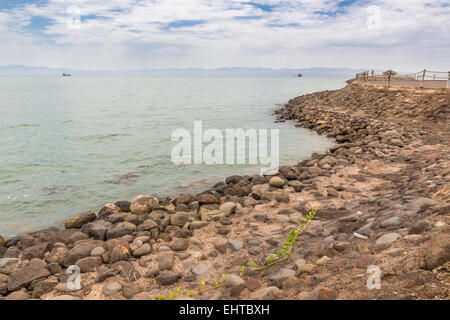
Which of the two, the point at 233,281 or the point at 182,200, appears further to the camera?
the point at 182,200

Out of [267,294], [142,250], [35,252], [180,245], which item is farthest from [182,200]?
[267,294]

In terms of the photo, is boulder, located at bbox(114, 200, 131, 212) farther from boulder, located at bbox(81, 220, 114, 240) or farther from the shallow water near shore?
the shallow water near shore

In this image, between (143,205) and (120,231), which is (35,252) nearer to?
(120,231)

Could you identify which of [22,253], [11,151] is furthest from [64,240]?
[11,151]

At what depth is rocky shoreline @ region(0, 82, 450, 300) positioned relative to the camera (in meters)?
4.07

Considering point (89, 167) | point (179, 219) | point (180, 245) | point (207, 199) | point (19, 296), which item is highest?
point (89, 167)

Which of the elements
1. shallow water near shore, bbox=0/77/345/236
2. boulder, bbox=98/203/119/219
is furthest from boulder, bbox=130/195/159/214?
shallow water near shore, bbox=0/77/345/236

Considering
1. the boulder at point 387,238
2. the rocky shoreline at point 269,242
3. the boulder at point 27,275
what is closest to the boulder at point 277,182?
the rocky shoreline at point 269,242

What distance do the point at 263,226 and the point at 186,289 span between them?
301 centimetres

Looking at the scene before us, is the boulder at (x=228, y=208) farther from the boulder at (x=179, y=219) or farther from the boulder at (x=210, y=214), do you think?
the boulder at (x=179, y=219)

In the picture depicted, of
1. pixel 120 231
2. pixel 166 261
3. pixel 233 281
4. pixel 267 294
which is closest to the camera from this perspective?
pixel 267 294

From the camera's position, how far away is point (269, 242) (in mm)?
6457

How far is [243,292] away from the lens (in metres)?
4.45
